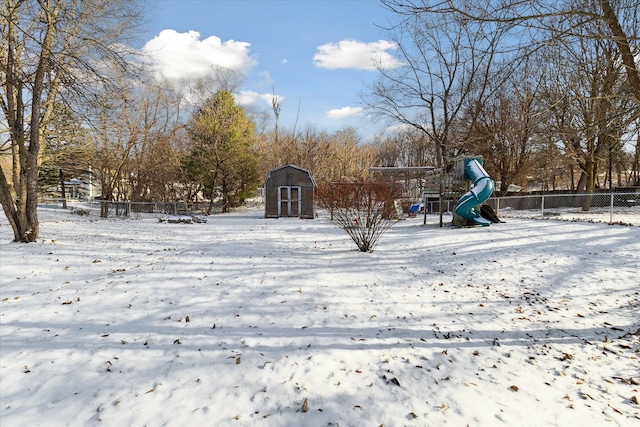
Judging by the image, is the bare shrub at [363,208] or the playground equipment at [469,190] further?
the playground equipment at [469,190]

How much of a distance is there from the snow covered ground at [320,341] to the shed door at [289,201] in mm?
14839

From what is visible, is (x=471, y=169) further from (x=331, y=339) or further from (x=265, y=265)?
(x=331, y=339)

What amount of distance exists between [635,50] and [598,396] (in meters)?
4.30

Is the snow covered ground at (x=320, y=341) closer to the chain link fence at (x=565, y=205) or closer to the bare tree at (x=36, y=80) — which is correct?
the bare tree at (x=36, y=80)

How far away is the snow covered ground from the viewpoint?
9.50ft

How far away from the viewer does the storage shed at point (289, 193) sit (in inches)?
882

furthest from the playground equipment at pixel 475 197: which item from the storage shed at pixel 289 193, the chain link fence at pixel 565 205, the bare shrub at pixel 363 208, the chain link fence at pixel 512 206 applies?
the storage shed at pixel 289 193

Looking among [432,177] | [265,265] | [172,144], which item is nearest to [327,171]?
[172,144]

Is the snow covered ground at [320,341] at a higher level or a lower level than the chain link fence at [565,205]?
lower

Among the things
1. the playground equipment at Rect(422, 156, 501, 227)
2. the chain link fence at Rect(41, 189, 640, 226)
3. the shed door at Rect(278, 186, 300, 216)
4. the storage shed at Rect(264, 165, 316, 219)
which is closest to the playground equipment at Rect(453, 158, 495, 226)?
the playground equipment at Rect(422, 156, 501, 227)

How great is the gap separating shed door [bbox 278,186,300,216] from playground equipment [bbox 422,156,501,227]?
31.2ft

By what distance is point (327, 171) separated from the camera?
3659 centimetres

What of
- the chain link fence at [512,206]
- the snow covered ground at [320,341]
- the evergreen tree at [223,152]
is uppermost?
the evergreen tree at [223,152]

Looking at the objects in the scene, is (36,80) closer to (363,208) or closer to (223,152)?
(363,208)
